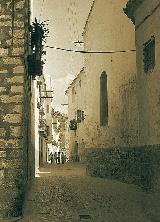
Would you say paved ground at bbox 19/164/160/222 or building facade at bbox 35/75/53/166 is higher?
building facade at bbox 35/75/53/166

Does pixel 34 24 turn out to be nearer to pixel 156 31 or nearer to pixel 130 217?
pixel 156 31

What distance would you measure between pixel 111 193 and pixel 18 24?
5.67m

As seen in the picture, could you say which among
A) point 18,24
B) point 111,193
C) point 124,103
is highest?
point 18,24

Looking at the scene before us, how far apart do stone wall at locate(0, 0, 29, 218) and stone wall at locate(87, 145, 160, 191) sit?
14.6 ft

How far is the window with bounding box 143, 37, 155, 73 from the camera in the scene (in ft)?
35.2

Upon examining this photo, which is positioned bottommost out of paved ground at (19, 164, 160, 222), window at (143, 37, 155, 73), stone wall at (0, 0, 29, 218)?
paved ground at (19, 164, 160, 222)

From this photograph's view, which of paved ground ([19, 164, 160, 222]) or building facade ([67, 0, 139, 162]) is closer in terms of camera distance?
paved ground ([19, 164, 160, 222])

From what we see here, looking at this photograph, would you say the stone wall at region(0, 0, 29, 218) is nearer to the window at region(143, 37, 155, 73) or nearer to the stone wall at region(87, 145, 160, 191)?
the stone wall at region(87, 145, 160, 191)

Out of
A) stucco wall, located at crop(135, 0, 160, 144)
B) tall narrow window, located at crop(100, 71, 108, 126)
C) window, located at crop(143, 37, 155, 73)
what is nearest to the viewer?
stucco wall, located at crop(135, 0, 160, 144)

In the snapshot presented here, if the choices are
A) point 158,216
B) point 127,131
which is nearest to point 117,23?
point 127,131

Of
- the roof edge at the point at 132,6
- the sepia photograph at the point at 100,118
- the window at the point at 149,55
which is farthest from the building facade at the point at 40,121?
the window at the point at 149,55

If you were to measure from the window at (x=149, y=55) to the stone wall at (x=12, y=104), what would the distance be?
187 inches

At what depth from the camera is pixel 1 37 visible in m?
7.24

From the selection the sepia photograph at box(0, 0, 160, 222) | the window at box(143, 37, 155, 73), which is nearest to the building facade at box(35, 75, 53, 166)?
the sepia photograph at box(0, 0, 160, 222)
